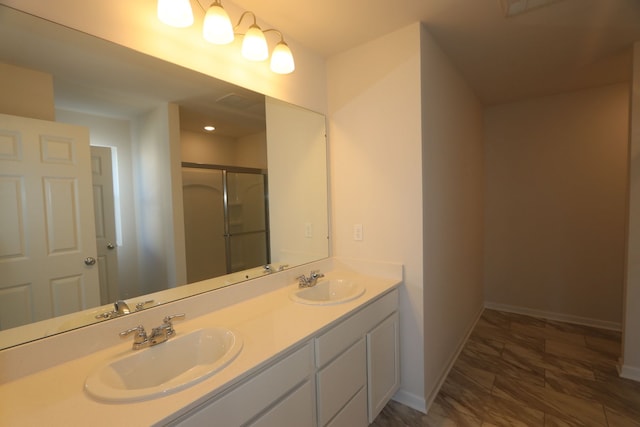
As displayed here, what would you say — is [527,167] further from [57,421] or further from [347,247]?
[57,421]

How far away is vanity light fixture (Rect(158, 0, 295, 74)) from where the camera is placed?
46.2 inches

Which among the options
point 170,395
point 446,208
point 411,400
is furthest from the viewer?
point 446,208

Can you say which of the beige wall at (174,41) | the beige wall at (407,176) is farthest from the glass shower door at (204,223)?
the beige wall at (407,176)

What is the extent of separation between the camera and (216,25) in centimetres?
129

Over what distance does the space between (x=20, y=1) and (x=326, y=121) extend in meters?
1.61

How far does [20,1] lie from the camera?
0.94m

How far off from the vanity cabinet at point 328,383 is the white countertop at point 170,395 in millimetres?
42

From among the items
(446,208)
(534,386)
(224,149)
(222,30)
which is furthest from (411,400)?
(222,30)

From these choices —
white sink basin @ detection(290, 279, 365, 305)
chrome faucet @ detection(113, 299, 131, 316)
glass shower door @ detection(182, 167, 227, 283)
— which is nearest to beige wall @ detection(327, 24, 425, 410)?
white sink basin @ detection(290, 279, 365, 305)

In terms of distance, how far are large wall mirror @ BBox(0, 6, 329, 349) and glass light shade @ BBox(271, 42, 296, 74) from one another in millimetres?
192

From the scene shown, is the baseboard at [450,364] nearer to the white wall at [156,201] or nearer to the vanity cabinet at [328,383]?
the vanity cabinet at [328,383]

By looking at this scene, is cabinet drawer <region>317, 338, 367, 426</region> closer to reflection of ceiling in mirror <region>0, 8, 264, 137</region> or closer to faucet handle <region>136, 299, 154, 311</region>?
faucet handle <region>136, 299, 154, 311</region>

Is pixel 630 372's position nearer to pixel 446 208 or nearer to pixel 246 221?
pixel 446 208

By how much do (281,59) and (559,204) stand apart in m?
3.27
